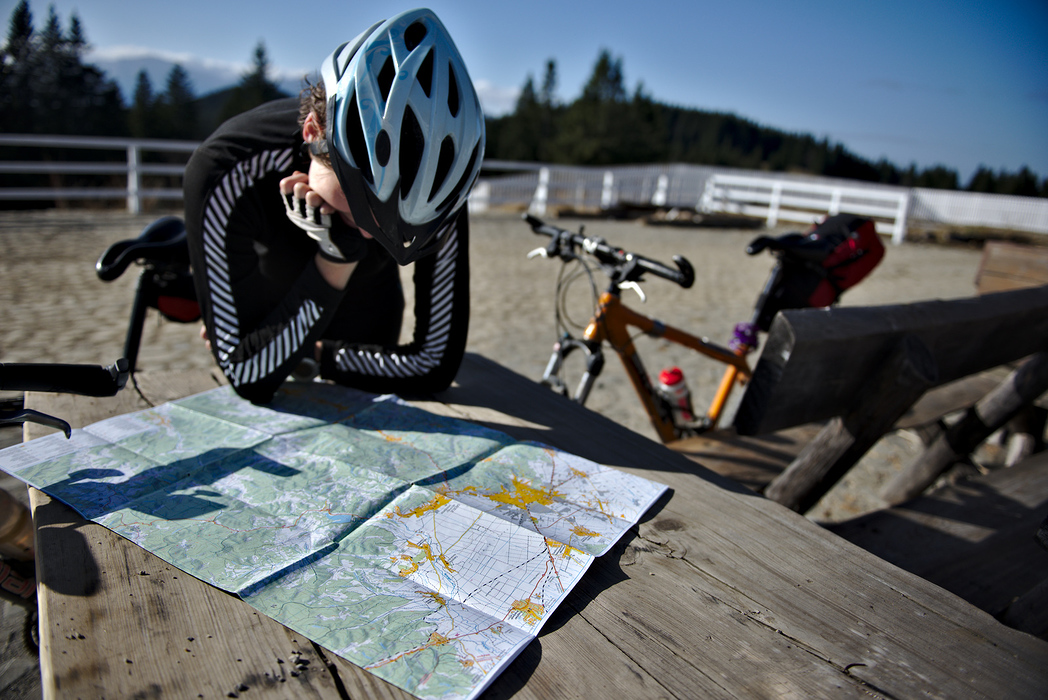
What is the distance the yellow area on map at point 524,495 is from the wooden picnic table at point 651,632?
0.66 feet

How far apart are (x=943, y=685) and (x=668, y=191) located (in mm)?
22351

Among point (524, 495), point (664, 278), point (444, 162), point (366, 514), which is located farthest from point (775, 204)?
point (366, 514)

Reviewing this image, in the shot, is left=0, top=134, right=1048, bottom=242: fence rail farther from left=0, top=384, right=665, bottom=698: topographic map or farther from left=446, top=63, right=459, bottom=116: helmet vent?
left=0, top=384, right=665, bottom=698: topographic map

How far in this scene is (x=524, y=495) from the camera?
135 cm

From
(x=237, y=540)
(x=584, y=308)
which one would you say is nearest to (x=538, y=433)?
(x=237, y=540)

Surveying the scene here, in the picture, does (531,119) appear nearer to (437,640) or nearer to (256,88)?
(256,88)

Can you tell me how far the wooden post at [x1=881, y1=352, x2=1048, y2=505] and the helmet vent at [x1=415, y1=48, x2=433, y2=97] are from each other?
298 cm

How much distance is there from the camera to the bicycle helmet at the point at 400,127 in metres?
1.51

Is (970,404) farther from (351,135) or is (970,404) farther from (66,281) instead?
(66,281)

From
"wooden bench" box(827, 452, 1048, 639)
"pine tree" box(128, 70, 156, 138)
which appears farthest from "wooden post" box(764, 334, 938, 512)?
"pine tree" box(128, 70, 156, 138)

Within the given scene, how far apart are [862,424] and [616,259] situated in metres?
1.17

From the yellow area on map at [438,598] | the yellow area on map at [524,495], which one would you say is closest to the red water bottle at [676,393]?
the yellow area on map at [524,495]

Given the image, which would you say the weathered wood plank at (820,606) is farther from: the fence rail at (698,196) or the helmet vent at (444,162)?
the fence rail at (698,196)

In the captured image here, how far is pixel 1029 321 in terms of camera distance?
95.7 inches
